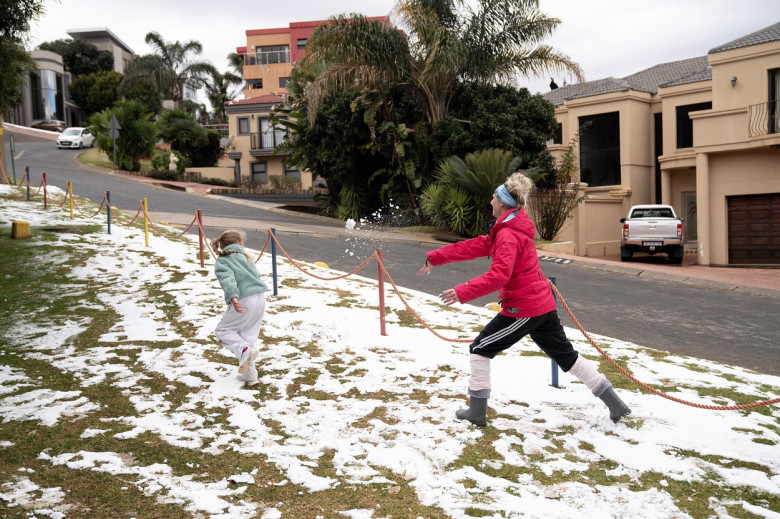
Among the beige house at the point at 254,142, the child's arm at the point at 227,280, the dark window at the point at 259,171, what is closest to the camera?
the child's arm at the point at 227,280

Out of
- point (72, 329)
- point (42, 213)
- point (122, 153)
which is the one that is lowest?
point (72, 329)

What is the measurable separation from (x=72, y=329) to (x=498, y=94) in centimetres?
1761

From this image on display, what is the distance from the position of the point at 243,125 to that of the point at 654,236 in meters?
31.5

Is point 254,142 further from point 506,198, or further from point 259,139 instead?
point 506,198

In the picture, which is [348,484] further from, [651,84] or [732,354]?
[651,84]

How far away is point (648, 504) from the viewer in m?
3.86

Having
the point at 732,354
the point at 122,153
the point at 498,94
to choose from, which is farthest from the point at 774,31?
the point at 122,153

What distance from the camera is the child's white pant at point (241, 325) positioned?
6.03 m

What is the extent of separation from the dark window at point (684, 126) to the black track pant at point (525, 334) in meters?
23.8

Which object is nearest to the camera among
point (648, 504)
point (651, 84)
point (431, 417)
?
point (648, 504)

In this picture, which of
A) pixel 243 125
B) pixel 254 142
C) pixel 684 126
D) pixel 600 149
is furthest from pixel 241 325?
pixel 243 125

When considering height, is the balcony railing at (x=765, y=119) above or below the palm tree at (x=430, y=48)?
below

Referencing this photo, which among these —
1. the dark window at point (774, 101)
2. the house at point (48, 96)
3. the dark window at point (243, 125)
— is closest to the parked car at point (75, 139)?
the dark window at point (243, 125)

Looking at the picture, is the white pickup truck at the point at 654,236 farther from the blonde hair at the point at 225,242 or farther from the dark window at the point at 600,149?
the blonde hair at the point at 225,242
